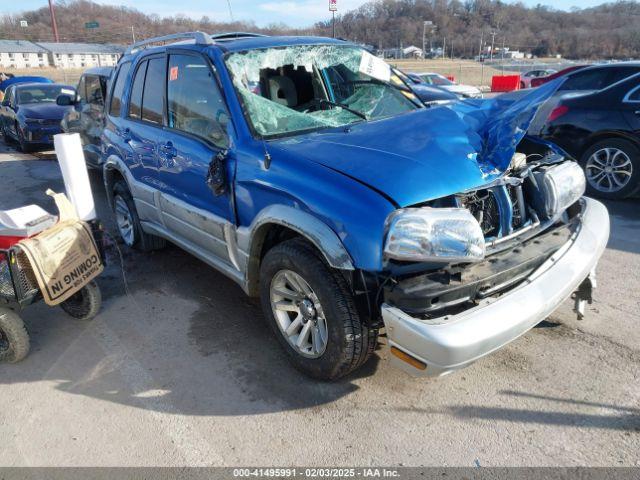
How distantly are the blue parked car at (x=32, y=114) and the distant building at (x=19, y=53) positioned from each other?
74467 millimetres

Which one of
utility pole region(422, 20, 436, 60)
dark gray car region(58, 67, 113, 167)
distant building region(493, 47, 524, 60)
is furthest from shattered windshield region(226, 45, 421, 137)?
distant building region(493, 47, 524, 60)

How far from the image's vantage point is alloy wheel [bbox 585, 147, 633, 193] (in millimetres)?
5961

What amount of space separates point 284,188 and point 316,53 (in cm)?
169

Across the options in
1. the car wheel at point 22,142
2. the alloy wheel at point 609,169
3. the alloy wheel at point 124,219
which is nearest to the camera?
the alloy wheel at point 124,219

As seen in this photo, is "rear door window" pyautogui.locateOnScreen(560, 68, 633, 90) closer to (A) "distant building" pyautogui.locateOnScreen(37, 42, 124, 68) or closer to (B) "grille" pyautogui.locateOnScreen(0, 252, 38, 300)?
(B) "grille" pyautogui.locateOnScreen(0, 252, 38, 300)

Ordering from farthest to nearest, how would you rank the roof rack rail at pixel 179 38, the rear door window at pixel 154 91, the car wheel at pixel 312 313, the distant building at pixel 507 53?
the distant building at pixel 507 53
the rear door window at pixel 154 91
the roof rack rail at pixel 179 38
the car wheel at pixel 312 313

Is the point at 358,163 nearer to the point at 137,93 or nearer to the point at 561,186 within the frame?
the point at 561,186

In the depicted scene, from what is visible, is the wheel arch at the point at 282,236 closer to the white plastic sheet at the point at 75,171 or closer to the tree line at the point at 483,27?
the white plastic sheet at the point at 75,171

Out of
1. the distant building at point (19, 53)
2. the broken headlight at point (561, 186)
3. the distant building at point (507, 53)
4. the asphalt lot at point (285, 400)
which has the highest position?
the distant building at point (19, 53)

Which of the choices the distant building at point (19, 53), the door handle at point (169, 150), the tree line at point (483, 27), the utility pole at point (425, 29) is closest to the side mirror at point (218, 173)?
the door handle at point (169, 150)

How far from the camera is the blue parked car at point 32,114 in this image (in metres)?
11.1

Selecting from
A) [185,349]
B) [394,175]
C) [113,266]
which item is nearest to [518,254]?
[394,175]

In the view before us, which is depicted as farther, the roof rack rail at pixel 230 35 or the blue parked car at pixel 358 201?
the roof rack rail at pixel 230 35

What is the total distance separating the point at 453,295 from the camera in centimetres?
244
